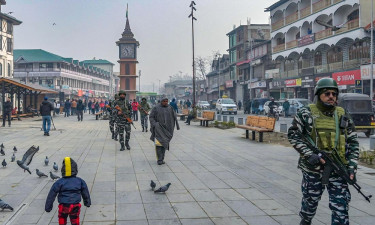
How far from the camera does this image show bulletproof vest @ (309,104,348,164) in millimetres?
3736

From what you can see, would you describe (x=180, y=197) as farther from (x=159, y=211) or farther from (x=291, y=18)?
(x=291, y=18)

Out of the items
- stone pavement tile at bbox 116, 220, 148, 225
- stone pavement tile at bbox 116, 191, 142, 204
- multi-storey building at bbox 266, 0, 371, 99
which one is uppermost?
multi-storey building at bbox 266, 0, 371, 99

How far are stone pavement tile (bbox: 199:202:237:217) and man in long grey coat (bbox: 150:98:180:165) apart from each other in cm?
359

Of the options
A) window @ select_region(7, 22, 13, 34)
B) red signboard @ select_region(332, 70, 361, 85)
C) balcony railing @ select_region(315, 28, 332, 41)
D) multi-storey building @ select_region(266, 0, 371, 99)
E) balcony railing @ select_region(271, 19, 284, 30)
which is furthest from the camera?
window @ select_region(7, 22, 13, 34)

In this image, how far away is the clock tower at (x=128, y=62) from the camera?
256 feet

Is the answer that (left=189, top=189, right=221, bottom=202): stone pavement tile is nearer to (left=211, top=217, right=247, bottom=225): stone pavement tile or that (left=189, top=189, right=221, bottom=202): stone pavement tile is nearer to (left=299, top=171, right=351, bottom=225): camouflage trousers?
(left=211, top=217, right=247, bottom=225): stone pavement tile

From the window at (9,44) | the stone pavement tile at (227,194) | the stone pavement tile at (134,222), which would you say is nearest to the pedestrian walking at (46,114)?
the stone pavement tile at (227,194)

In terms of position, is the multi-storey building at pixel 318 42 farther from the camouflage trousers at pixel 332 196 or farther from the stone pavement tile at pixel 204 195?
the camouflage trousers at pixel 332 196

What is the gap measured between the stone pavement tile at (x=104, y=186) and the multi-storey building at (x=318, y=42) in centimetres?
2367

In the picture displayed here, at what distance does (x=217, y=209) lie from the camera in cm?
532

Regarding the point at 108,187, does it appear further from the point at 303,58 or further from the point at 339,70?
the point at 303,58

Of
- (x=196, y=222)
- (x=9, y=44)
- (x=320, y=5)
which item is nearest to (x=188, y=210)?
(x=196, y=222)

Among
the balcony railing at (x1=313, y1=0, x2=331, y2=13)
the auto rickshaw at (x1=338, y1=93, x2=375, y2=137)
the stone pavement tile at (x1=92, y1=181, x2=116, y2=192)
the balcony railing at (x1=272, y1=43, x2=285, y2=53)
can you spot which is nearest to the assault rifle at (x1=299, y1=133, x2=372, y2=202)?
the stone pavement tile at (x1=92, y1=181, x2=116, y2=192)

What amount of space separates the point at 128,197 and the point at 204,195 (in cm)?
119
